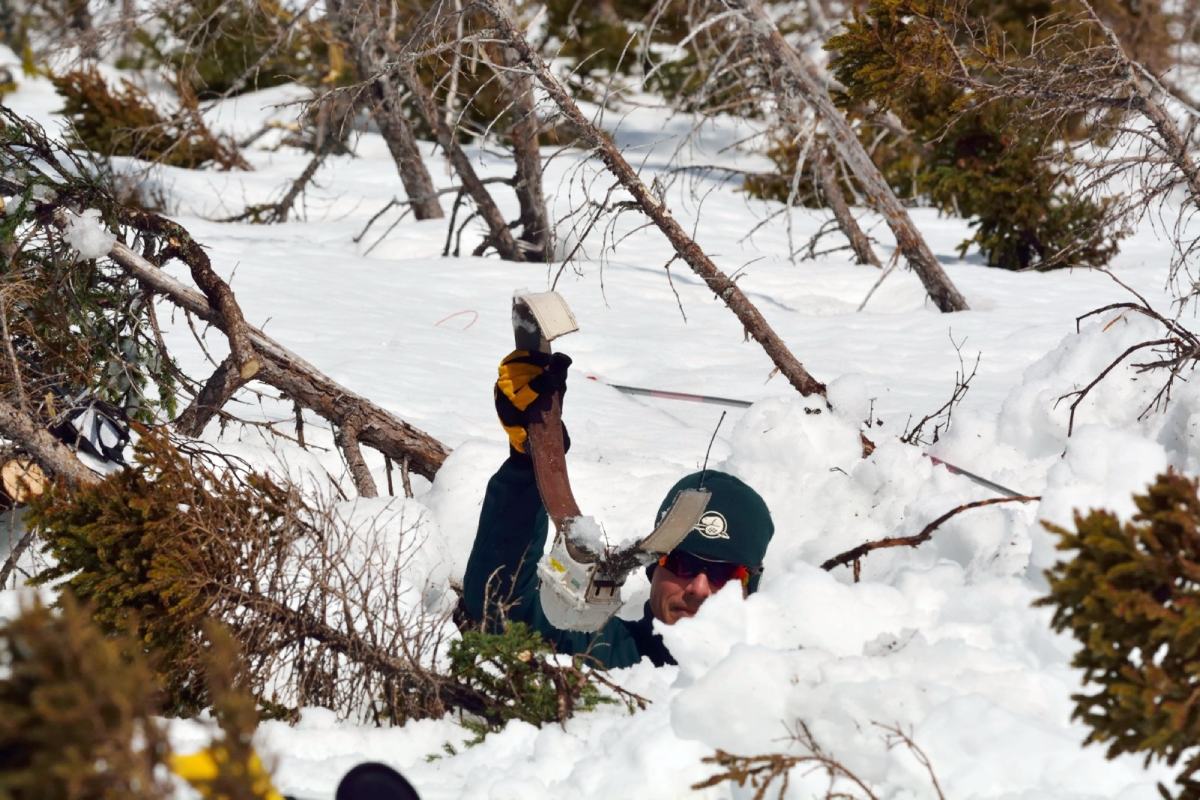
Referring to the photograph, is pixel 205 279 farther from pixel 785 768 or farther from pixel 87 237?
pixel 785 768

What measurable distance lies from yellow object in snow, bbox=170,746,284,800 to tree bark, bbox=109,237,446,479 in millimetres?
3243

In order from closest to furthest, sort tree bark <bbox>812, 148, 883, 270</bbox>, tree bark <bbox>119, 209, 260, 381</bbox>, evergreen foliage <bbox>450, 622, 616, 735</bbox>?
evergreen foliage <bbox>450, 622, 616, 735</bbox> → tree bark <bbox>119, 209, 260, 381</bbox> → tree bark <bbox>812, 148, 883, 270</bbox>

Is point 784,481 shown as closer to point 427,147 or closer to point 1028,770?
point 1028,770

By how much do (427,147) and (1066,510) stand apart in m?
12.7

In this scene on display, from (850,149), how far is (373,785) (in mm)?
6378

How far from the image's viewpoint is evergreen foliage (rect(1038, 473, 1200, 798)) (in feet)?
5.24

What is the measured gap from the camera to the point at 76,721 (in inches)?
48.0

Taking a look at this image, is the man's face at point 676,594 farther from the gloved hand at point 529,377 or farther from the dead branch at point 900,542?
the gloved hand at point 529,377

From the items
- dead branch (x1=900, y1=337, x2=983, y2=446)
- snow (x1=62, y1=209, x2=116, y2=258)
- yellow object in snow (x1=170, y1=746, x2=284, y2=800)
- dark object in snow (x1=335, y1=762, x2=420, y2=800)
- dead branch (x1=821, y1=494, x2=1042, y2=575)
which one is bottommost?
dead branch (x1=900, y1=337, x2=983, y2=446)

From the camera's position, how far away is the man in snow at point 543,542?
345 cm

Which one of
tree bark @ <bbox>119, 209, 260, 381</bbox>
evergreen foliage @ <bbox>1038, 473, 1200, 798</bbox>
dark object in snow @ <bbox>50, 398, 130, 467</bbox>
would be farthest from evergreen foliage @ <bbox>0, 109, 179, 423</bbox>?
evergreen foliage @ <bbox>1038, 473, 1200, 798</bbox>

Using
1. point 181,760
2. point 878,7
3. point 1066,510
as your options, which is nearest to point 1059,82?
point 878,7

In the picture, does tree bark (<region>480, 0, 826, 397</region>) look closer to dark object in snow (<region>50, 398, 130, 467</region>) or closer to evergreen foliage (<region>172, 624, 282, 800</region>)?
dark object in snow (<region>50, 398, 130, 467</region>)

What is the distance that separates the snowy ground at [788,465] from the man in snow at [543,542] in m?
0.37
